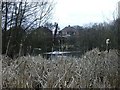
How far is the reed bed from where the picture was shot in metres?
1.31

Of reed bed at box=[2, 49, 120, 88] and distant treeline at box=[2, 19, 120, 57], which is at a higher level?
distant treeline at box=[2, 19, 120, 57]

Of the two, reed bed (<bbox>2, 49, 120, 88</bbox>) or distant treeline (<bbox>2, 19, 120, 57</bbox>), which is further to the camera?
distant treeline (<bbox>2, 19, 120, 57</bbox>)

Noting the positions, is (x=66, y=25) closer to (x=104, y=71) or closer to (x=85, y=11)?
(x=85, y=11)

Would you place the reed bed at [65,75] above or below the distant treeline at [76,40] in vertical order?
below

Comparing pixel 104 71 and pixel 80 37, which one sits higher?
pixel 80 37

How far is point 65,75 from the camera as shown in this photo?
4.58ft

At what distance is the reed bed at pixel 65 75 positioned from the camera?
1.31 m

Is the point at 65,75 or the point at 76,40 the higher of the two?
the point at 76,40

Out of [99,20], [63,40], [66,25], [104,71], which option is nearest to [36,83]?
[104,71]

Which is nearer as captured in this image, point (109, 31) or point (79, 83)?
point (79, 83)

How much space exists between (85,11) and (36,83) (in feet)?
3.87

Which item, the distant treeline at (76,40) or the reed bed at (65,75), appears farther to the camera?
the distant treeline at (76,40)

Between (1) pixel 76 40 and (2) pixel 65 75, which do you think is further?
(1) pixel 76 40

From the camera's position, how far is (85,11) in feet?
7.66
